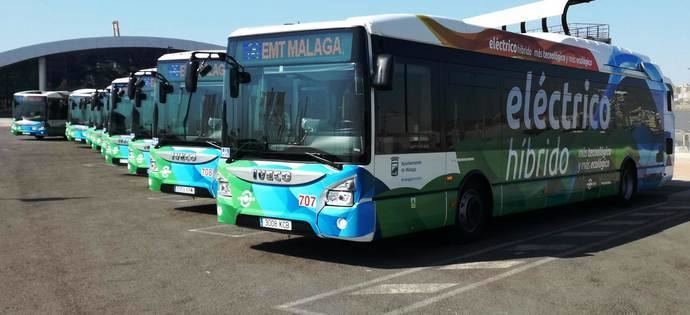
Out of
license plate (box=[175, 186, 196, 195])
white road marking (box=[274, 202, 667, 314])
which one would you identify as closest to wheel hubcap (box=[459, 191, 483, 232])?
white road marking (box=[274, 202, 667, 314])

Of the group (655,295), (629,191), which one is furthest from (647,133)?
(655,295)

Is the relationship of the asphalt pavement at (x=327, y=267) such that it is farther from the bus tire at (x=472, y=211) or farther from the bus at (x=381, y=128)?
the bus at (x=381, y=128)

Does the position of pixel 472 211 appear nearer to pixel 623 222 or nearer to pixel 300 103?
pixel 300 103

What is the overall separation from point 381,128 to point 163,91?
734cm

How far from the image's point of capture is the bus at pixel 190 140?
12.3 meters

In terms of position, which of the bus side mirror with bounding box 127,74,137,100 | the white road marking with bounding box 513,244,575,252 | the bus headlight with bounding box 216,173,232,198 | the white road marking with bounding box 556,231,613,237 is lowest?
the white road marking with bounding box 556,231,613,237

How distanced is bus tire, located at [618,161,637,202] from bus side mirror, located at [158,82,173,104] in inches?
367

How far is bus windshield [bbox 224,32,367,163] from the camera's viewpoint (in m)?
7.80

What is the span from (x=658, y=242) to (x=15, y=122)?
4424 centimetres

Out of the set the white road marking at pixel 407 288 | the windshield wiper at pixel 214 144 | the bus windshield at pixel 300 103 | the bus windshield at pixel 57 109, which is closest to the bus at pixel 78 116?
the bus windshield at pixel 57 109

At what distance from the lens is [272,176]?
8.20m

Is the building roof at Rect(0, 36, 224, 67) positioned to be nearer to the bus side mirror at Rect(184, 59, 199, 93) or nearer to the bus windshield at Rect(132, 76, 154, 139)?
the bus windshield at Rect(132, 76, 154, 139)

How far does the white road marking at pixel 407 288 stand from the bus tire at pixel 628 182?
334 inches

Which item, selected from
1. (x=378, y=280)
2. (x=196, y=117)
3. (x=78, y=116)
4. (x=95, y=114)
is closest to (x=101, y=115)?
(x=95, y=114)
